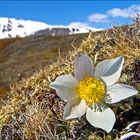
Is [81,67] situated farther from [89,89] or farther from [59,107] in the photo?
[59,107]

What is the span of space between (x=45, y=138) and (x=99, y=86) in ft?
1.66

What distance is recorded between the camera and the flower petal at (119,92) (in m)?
2.30

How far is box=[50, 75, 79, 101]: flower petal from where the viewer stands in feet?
7.68

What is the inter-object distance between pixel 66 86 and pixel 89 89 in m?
0.12

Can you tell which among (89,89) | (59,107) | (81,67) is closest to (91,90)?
(89,89)

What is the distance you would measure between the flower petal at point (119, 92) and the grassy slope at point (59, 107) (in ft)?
0.48

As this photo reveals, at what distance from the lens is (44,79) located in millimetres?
3746

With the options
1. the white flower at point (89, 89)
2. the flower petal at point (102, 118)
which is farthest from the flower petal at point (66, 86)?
the flower petal at point (102, 118)

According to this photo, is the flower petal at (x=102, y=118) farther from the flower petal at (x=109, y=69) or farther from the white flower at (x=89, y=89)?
the flower petal at (x=109, y=69)

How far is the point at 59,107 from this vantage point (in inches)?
112

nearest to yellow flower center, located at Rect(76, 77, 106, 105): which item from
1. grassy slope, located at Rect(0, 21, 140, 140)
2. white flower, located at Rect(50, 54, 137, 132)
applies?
white flower, located at Rect(50, 54, 137, 132)

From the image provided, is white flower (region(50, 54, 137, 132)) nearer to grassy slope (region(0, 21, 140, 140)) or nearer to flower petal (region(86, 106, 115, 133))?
flower petal (region(86, 106, 115, 133))

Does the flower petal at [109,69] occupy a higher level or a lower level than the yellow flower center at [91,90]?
higher

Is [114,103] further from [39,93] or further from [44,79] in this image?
[44,79]
